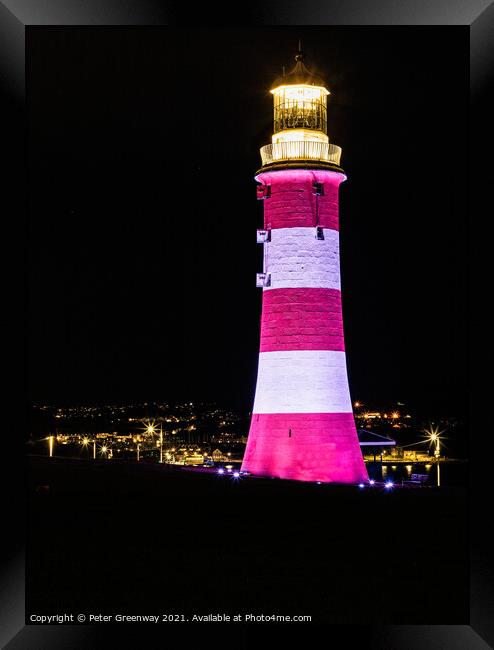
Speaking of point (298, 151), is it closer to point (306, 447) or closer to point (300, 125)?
point (300, 125)

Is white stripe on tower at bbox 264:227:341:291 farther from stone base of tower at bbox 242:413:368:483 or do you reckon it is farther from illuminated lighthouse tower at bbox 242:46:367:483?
stone base of tower at bbox 242:413:368:483

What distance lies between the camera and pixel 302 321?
17641 mm

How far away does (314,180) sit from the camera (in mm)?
17891

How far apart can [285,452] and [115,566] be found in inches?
147

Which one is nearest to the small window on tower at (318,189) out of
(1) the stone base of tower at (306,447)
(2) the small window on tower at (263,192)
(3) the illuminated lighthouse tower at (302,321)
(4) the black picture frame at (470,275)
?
(3) the illuminated lighthouse tower at (302,321)

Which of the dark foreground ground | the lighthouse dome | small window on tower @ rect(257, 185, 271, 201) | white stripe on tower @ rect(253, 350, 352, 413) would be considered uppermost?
the lighthouse dome

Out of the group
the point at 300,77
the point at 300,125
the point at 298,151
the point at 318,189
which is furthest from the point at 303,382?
the point at 300,77

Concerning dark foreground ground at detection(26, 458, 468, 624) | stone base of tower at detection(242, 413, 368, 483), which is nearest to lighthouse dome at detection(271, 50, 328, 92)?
stone base of tower at detection(242, 413, 368, 483)

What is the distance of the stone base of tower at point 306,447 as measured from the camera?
1770 centimetres

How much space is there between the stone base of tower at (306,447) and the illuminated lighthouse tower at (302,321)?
0.05 ft

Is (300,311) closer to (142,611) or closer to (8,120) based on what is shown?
(142,611)

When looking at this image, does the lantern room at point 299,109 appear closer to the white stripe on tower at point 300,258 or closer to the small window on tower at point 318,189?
the small window on tower at point 318,189

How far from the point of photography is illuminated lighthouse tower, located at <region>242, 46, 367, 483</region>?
17.7 metres

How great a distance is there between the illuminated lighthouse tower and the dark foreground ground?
2.32 ft
